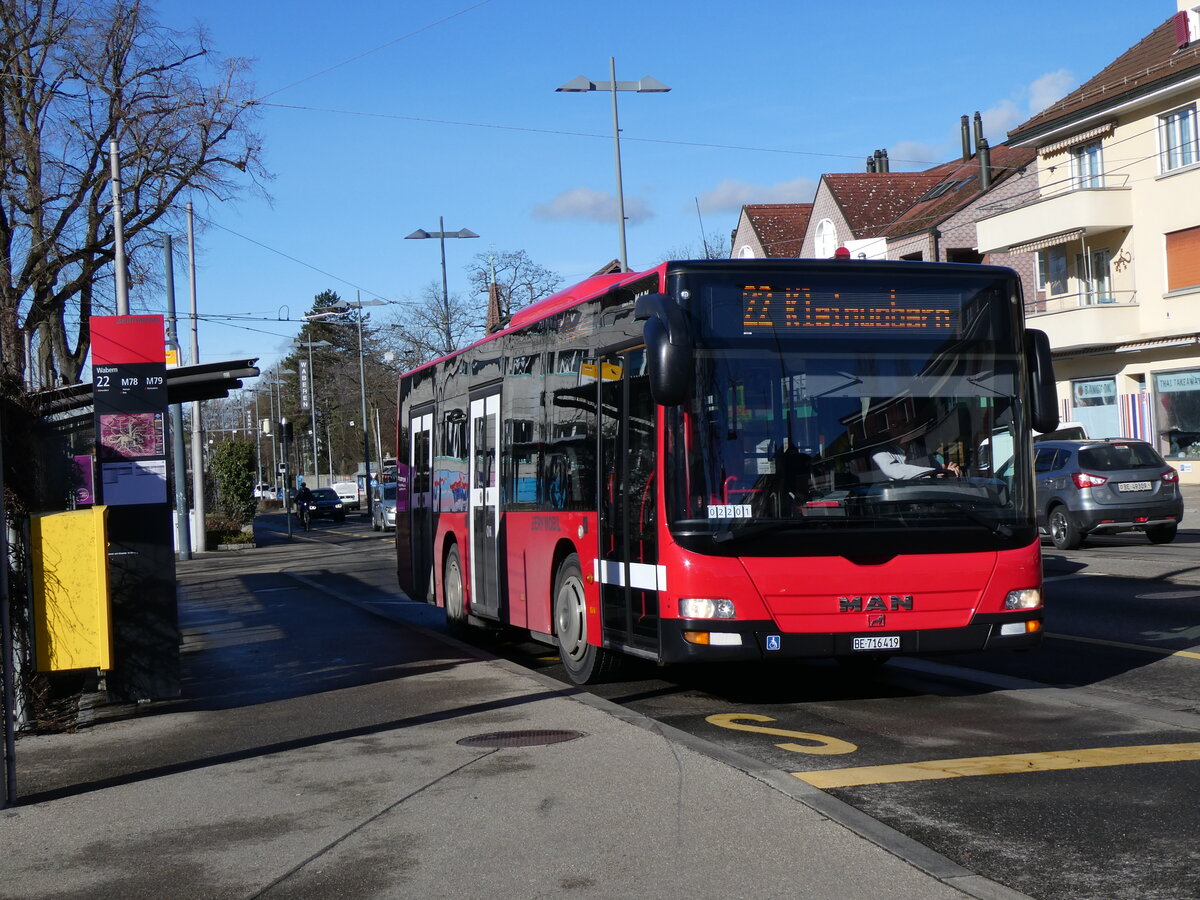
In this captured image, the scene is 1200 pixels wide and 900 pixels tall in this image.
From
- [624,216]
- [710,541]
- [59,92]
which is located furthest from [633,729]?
[59,92]

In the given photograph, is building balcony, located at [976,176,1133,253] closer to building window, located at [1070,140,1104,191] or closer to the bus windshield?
building window, located at [1070,140,1104,191]

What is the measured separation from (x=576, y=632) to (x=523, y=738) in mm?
2623

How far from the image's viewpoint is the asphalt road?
5.66 meters

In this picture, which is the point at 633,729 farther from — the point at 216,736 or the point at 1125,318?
the point at 1125,318

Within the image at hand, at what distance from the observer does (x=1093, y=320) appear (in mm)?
38688

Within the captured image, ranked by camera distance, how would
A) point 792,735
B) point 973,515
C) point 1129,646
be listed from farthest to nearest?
1. point 1129,646
2. point 973,515
3. point 792,735

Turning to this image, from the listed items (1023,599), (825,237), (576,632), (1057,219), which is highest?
(825,237)

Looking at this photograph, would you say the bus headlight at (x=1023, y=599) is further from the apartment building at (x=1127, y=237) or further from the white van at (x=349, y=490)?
the white van at (x=349, y=490)

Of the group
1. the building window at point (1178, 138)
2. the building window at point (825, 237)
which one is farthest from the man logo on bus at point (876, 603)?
the building window at point (825, 237)

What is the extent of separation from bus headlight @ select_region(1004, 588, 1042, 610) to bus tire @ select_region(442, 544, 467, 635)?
689cm

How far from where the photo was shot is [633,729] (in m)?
8.32

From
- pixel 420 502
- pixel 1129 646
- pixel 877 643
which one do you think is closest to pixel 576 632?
pixel 877 643

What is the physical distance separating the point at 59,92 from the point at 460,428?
21.7 metres

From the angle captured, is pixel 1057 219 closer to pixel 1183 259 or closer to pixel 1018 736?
pixel 1183 259
